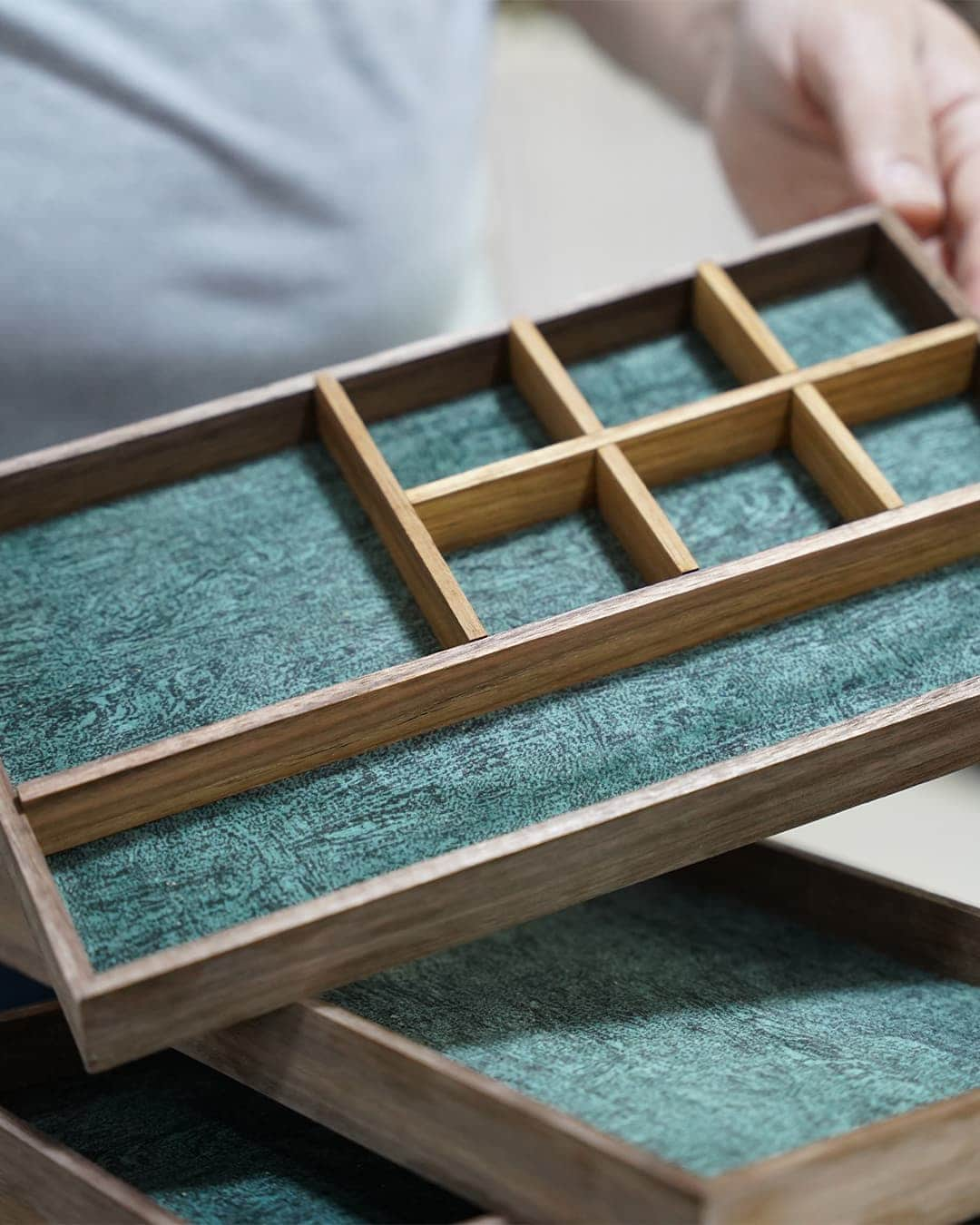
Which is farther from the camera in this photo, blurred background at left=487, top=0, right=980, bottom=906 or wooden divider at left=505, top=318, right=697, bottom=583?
blurred background at left=487, top=0, right=980, bottom=906

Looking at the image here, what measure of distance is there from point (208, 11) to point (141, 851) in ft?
1.64

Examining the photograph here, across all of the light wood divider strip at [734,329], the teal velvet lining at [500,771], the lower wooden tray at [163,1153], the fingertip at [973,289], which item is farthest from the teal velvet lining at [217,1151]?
the fingertip at [973,289]

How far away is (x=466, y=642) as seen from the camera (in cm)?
48

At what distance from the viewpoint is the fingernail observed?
68cm

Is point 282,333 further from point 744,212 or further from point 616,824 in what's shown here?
point 616,824

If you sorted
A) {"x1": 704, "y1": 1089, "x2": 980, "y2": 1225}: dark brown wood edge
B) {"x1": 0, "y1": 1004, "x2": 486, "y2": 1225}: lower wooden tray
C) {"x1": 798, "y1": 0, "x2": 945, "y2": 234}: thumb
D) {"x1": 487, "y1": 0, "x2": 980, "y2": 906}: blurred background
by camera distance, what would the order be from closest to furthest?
{"x1": 704, "y1": 1089, "x2": 980, "y2": 1225}: dark brown wood edge
{"x1": 0, "y1": 1004, "x2": 486, "y2": 1225}: lower wooden tray
{"x1": 798, "y1": 0, "x2": 945, "y2": 234}: thumb
{"x1": 487, "y1": 0, "x2": 980, "y2": 906}: blurred background

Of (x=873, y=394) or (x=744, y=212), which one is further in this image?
(x=744, y=212)

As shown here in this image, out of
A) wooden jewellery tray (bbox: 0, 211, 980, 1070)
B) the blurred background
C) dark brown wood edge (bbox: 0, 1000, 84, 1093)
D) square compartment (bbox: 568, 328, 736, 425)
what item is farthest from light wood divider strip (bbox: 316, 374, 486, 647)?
the blurred background

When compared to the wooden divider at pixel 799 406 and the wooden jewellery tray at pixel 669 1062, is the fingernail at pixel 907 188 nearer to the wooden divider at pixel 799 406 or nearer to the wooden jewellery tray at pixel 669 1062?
the wooden divider at pixel 799 406

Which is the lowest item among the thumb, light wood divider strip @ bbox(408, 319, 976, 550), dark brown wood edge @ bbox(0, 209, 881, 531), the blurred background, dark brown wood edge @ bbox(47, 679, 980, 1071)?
dark brown wood edge @ bbox(47, 679, 980, 1071)

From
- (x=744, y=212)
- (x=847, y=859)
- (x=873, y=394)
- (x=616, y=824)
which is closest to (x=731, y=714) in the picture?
(x=616, y=824)

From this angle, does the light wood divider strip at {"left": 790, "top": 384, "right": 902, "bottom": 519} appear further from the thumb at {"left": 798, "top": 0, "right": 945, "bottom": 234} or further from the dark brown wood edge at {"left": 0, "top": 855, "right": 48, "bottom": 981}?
the dark brown wood edge at {"left": 0, "top": 855, "right": 48, "bottom": 981}

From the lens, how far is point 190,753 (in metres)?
0.46

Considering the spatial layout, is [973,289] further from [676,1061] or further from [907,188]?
[676,1061]
